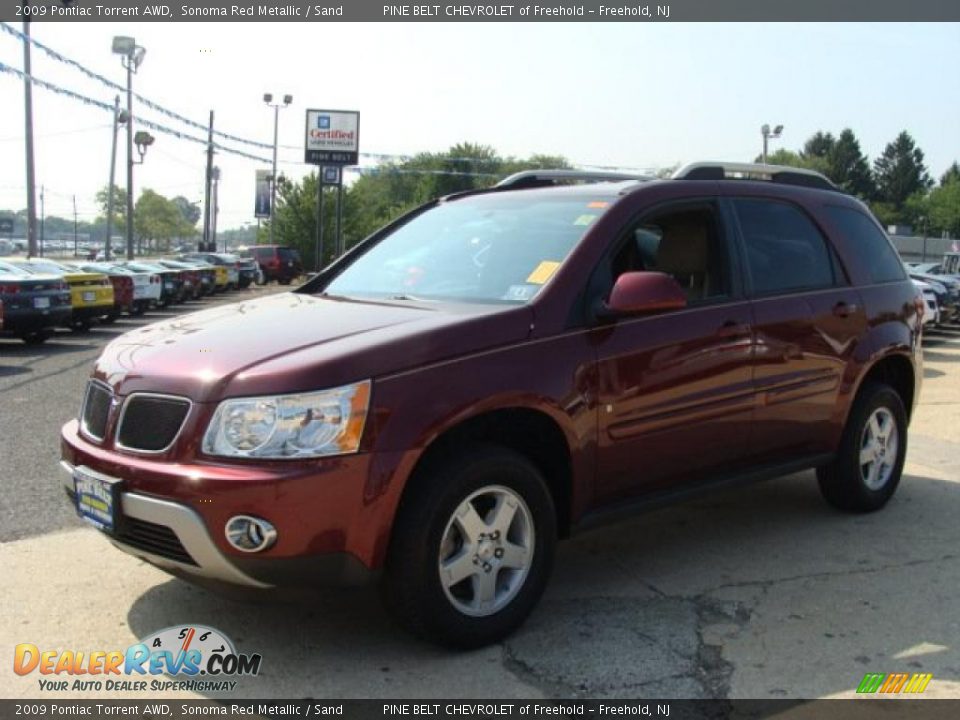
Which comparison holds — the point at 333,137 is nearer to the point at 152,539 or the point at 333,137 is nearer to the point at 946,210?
the point at 152,539

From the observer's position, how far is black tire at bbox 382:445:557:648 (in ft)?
11.4

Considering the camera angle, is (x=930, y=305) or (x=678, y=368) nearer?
(x=678, y=368)

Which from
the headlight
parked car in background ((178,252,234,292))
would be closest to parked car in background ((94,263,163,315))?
parked car in background ((178,252,234,292))

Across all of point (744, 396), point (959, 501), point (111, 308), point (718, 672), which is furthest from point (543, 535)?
point (111, 308)

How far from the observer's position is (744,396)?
4.68m

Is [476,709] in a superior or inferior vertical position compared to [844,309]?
inferior

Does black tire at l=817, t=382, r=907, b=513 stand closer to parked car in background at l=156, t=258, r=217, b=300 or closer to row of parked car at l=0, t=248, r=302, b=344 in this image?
row of parked car at l=0, t=248, r=302, b=344

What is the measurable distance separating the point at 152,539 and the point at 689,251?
9.22ft

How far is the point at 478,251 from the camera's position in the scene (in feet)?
14.9

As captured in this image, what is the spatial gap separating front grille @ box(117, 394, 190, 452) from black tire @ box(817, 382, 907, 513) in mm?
3669

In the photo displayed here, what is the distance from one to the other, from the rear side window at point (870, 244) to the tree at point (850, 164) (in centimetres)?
12946

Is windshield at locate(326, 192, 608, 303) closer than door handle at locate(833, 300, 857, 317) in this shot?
Yes

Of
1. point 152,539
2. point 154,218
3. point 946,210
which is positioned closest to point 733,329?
point 152,539

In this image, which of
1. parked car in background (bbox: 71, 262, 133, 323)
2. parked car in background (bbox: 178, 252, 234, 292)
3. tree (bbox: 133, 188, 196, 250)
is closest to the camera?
parked car in background (bbox: 71, 262, 133, 323)
